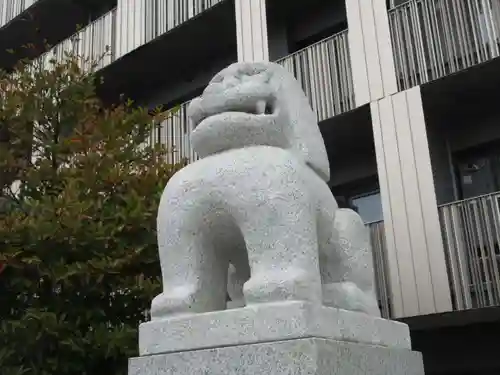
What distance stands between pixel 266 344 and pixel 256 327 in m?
0.08

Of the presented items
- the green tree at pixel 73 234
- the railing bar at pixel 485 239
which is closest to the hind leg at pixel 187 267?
the green tree at pixel 73 234

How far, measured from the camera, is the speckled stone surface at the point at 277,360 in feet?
7.32

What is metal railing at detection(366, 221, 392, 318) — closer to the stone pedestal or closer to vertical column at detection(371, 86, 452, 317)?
vertical column at detection(371, 86, 452, 317)

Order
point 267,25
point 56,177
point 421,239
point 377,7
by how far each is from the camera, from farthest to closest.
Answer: point 267,25 < point 377,7 < point 421,239 < point 56,177

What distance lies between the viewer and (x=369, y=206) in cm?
791

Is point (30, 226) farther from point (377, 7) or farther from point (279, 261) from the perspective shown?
point (377, 7)

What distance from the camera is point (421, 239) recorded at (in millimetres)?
6258

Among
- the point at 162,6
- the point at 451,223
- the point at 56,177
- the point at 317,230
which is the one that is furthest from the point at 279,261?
the point at 162,6

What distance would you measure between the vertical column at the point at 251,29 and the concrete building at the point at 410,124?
17mm

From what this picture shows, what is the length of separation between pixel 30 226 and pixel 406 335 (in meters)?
3.09

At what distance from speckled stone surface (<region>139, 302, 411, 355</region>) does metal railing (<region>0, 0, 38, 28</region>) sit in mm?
10735

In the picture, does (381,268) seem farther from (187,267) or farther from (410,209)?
(187,267)

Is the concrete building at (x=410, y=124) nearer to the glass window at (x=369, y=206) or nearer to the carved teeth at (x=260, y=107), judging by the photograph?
the glass window at (x=369, y=206)

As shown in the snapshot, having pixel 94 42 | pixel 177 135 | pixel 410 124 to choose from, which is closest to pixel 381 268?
pixel 410 124
